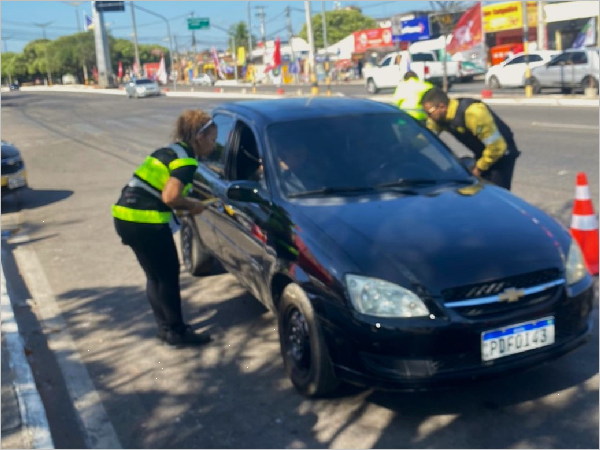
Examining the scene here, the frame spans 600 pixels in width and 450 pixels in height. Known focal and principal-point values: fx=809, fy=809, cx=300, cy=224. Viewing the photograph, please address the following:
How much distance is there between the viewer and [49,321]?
639cm

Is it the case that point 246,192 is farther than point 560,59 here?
No

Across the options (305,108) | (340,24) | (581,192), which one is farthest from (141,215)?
(340,24)

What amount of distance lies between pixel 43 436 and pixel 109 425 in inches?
15.3

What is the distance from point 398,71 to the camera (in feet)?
119

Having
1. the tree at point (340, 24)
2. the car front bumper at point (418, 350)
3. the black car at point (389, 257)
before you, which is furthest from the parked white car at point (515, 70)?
the tree at point (340, 24)

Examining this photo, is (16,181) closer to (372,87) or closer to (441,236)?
(441,236)

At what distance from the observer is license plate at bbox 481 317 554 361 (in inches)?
155

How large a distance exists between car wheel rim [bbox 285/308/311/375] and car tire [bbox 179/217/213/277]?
2.30 m

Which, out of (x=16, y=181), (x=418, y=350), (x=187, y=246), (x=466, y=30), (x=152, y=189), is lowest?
(x=187, y=246)

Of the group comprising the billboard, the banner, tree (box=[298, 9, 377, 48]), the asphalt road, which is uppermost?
tree (box=[298, 9, 377, 48])

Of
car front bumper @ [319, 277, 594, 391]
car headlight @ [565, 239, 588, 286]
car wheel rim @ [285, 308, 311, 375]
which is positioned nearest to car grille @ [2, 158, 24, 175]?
car wheel rim @ [285, 308, 311, 375]

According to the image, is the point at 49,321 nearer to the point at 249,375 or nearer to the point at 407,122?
the point at 249,375

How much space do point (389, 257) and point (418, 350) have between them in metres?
0.50

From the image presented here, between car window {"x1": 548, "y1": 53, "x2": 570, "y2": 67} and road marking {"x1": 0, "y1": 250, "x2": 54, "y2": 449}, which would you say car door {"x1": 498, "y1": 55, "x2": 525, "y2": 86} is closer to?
car window {"x1": 548, "y1": 53, "x2": 570, "y2": 67}
